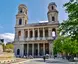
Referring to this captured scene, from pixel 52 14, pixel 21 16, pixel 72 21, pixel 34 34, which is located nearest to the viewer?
pixel 72 21

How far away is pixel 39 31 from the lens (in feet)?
299

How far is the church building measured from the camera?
8681cm

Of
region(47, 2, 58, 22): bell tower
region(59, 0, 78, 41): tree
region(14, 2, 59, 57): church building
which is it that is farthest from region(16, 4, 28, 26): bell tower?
region(59, 0, 78, 41): tree

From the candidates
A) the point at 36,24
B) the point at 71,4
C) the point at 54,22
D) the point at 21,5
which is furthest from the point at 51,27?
the point at 71,4

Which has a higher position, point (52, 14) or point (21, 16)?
point (52, 14)

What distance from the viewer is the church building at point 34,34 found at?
285 ft

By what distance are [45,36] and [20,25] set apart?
1601 centimetres

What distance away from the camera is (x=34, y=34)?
90.4 metres

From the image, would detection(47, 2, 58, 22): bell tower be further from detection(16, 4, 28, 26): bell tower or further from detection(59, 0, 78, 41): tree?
detection(59, 0, 78, 41): tree

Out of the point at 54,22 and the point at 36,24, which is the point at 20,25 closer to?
the point at 36,24

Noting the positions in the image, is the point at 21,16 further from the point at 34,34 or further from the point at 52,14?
the point at 52,14

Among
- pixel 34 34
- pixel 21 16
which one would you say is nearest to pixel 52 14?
pixel 34 34

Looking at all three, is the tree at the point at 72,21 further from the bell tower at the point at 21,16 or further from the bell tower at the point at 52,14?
the bell tower at the point at 21,16

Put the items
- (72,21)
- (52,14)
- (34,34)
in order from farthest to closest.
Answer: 1. (34,34)
2. (52,14)
3. (72,21)
